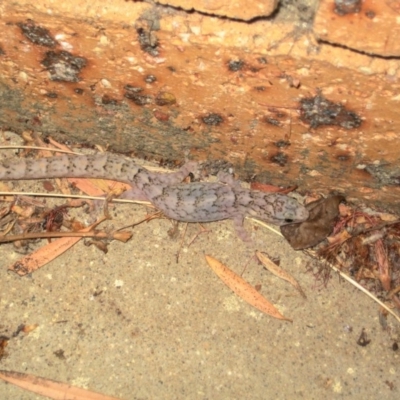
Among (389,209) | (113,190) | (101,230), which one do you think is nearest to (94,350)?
(101,230)

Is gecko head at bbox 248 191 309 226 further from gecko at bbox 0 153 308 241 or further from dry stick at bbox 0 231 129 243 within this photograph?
dry stick at bbox 0 231 129 243

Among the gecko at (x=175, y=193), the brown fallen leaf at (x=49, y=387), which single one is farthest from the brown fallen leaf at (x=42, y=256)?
the brown fallen leaf at (x=49, y=387)

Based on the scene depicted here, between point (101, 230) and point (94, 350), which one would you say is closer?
point (94, 350)

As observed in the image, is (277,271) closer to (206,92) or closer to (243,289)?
(243,289)

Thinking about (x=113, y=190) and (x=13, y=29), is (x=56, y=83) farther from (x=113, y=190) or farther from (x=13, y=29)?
(x=113, y=190)

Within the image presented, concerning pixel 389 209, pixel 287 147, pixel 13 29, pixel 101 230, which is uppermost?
pixel 13 29

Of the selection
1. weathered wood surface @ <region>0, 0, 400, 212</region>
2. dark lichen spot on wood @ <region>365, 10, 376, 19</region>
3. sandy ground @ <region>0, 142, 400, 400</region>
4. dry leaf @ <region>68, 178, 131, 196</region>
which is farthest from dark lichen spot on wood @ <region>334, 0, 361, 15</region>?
dry leaf @ <region>68, 178, 131, 196</region>
